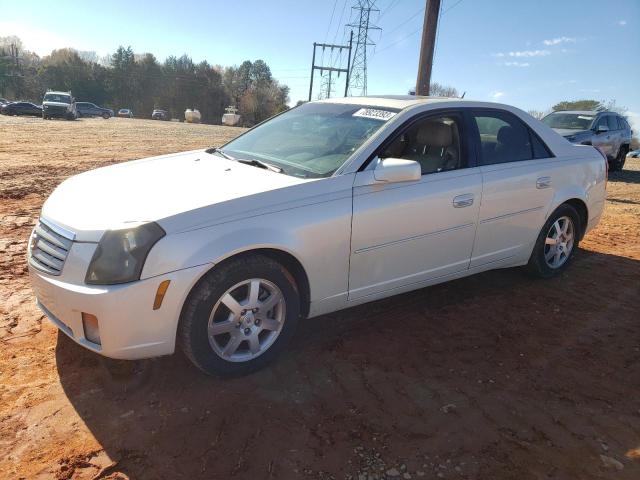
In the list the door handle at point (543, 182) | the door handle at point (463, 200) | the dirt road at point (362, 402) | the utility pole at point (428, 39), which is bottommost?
the dirt road at point (362, 402)

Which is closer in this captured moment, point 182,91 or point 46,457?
point 46,457

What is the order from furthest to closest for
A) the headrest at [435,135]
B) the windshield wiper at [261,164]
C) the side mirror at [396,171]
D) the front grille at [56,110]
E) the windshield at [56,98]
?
the windshield at [56,98] → the front grille at [56,110] → the headrest at [435,135] → the windshield wiper at [261,164] → the side mirror at [396,171]

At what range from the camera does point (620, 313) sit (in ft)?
14.1

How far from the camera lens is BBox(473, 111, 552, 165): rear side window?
163 inches

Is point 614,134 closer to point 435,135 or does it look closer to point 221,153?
point 435,135

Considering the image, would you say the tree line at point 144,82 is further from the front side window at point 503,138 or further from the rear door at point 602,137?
the front side window at point 503,138

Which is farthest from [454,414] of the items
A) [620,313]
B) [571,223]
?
[571,223]

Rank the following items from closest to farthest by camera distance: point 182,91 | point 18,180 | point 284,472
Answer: point 284,472 < point 18,180 < point 182,91

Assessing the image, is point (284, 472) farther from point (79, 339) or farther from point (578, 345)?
point (578, 345)

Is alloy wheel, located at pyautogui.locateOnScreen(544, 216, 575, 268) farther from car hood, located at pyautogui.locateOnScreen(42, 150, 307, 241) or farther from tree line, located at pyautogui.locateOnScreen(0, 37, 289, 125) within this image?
tree line, located at pyautogui.locateOnScreen(0, 37, 289, 125)

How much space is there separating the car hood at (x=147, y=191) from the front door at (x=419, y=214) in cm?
59

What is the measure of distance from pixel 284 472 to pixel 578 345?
2527 millimetres

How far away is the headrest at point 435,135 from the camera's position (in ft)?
12.7

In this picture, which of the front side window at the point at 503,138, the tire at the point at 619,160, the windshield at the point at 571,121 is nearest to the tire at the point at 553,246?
the front side window at the point at 503,138
